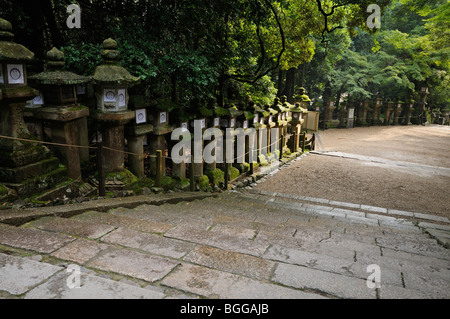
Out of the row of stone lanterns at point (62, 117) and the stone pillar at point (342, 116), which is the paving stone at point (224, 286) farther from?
the stone pillar at point (342, 116)

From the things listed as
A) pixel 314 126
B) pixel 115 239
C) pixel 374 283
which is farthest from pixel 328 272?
pixel 314 126

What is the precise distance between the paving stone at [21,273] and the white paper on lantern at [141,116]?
3.58 metres

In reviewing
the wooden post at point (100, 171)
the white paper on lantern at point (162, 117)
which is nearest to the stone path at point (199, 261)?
the wooden post at point (100, 171)

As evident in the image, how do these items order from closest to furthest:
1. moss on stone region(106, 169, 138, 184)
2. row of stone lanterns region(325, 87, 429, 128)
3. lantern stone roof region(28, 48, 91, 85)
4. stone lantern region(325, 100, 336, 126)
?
lantern stone roof region(28, 48, 91, 85) → moss on stone region(106, 169, 138, 184) → stone lantern region(325, 100, 336, 126) → row of stone lanterns region(325, 87, 429, 128)

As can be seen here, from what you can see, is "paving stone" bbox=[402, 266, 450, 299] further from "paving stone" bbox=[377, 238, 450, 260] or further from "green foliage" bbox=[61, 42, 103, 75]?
"green foliage" bbox=[61, 42, 103, 75]

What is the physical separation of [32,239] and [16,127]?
2.09m

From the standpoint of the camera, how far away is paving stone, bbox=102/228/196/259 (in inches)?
125

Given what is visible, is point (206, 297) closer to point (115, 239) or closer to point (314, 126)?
point (115, 239)

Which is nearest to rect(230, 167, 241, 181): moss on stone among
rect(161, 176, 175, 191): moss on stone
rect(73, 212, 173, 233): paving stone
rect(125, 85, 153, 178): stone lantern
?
rect(161, 176, 175, 191): moss on stone

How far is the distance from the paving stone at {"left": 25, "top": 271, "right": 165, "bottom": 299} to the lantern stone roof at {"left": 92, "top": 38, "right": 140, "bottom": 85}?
342cm

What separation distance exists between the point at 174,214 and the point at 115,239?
1629 mm

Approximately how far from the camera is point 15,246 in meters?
3.04

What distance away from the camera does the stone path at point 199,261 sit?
2.50 m

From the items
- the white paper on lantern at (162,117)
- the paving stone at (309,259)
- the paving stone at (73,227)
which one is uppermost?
the white paper on lantern at (162,117)
